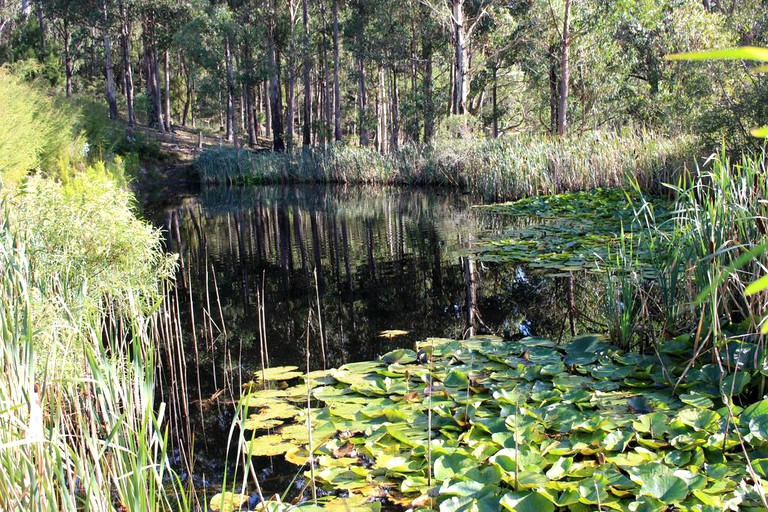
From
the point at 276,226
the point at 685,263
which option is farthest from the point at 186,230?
the point at 685,263

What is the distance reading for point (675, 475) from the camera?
2.59m

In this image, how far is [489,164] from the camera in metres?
16.1

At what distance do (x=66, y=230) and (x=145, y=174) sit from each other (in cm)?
2211

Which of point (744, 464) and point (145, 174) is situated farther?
point (145, 174)

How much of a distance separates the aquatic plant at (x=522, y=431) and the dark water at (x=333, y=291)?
1.75 ft

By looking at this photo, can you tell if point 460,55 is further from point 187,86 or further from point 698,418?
point 187,86

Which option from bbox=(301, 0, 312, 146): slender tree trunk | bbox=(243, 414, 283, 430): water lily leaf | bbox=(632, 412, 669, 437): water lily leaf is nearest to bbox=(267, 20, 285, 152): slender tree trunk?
bbox=(301, 0, 312, 146): slender tree trunk

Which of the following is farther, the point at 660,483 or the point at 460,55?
the point at 460,55

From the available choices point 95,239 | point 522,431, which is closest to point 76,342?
point 95,239

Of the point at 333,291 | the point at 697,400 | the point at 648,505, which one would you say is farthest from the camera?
the point at 333,291

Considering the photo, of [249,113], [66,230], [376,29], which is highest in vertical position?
[376,29]

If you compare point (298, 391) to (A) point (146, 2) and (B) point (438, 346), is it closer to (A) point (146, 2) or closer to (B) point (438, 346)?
(B) point (438, 346)

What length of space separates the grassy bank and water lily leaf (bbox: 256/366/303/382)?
10.1ft

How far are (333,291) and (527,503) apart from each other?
5.11m
